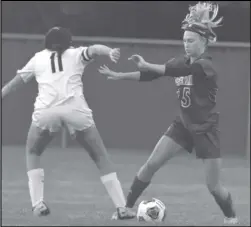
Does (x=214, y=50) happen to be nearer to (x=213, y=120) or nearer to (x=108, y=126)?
(x=108, y=126)

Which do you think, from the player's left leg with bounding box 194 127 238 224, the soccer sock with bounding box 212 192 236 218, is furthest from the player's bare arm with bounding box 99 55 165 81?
the soccer sock with bounding box 212 192 236 218

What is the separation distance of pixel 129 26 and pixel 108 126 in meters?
6.59

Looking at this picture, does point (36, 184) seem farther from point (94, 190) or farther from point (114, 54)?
point (94, 190)

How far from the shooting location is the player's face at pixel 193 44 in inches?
149

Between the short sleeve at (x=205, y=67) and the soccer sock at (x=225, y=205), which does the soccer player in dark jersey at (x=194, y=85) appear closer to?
the short sleeve at (x=205, y=67)

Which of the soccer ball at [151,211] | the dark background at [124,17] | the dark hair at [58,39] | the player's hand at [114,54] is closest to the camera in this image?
the player's hand at [114,54]

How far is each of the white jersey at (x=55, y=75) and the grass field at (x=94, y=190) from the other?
2.71 ft

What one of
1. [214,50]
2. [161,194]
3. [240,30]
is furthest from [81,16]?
[240,30]

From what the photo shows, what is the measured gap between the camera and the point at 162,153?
166 inches

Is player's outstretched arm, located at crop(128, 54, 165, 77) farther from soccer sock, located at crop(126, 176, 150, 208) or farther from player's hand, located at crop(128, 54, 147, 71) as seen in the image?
soccer sock, located at crop(126, 176, 150, 208)

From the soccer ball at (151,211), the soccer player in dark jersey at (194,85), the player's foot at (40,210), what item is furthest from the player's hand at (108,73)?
the soccer ball at (151,211)

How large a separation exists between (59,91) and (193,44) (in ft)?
2.71

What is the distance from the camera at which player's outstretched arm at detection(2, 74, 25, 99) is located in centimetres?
391

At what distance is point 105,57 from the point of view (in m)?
3.68
